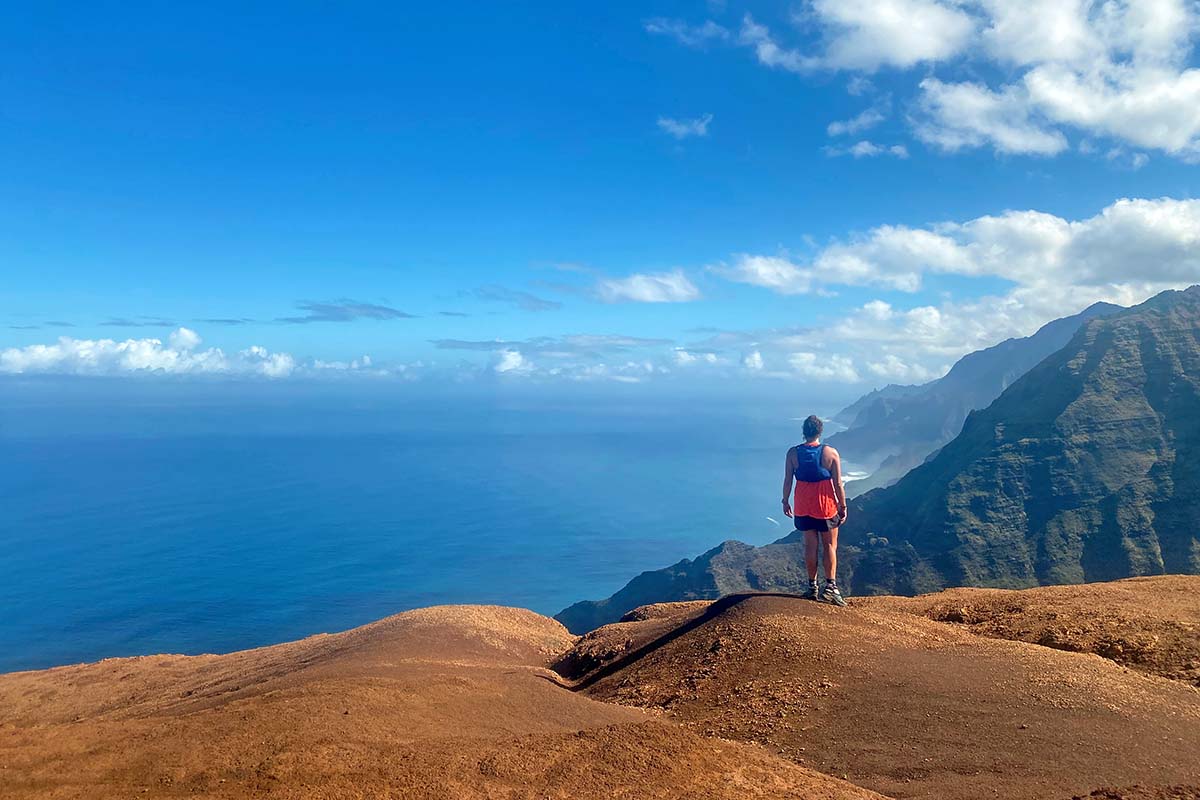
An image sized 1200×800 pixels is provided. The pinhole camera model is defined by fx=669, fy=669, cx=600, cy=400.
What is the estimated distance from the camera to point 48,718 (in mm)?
15234

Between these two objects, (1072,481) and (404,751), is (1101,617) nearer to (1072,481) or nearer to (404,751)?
(404,751)

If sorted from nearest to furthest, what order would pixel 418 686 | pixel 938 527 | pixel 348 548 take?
pixel 418 686
pixel 938 527
pixel 348 548

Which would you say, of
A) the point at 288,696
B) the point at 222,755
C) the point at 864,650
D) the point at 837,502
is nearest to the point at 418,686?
the point at 288,696

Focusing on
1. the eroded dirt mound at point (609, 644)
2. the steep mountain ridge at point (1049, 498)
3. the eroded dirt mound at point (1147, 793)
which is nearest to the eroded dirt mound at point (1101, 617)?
the eroded dirt mound at point (1147, 793)

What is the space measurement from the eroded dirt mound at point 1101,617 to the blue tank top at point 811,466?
3.38 metres

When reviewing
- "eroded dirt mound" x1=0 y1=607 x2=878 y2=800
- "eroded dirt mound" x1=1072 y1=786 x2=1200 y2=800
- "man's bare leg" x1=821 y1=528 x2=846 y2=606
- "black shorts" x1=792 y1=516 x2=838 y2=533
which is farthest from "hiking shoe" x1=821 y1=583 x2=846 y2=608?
"eroded dirt mound" x1=1072 y1=786 x2=1200 y2=800

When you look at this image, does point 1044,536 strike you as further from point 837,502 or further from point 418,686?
point 418,686

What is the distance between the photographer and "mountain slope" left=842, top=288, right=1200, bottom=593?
58719mm

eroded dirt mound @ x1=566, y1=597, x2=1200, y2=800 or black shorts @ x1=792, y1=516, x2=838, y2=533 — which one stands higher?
black shorts @ x1=792, y1=516, x2=838, y2=533

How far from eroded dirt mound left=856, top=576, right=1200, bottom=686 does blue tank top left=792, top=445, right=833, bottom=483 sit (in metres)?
3.38

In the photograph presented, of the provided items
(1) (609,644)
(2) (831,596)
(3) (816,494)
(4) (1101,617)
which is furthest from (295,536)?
(4) (1101,617)

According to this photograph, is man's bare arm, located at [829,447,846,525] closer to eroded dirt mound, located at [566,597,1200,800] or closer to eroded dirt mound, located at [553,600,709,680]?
eroded dirt mound, located at [566,597,1200,800]

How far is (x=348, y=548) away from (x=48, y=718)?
3425 inches

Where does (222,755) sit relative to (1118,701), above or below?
below
